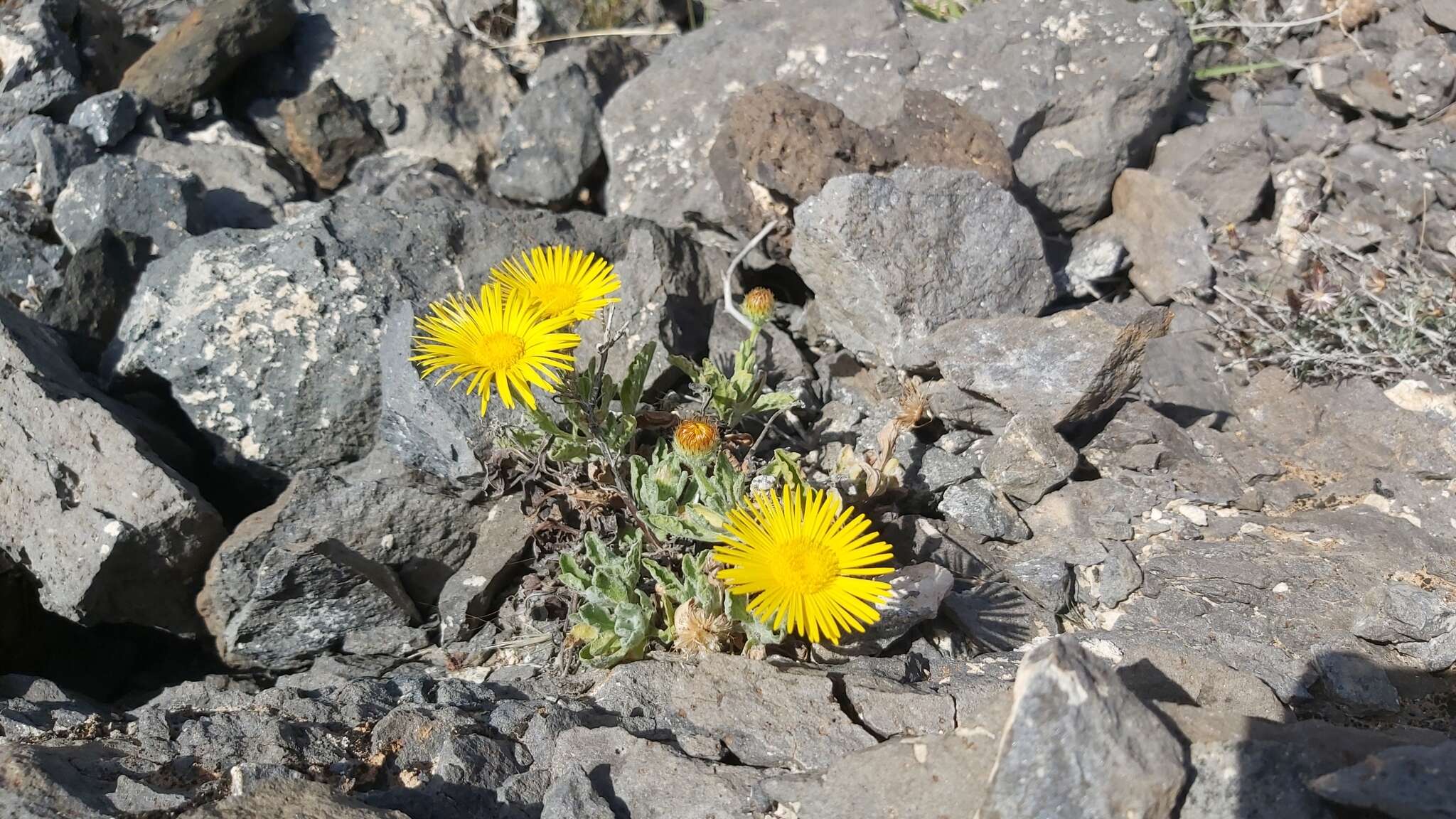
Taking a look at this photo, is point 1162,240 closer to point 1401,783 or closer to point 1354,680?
point 1354,680

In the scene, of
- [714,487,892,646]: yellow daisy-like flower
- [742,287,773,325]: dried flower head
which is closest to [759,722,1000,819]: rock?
[714,487,892,646]: yellow daisy-like flower

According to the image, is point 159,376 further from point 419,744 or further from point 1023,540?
point 1023,540

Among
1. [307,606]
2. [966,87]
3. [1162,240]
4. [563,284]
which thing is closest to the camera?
[563,284]

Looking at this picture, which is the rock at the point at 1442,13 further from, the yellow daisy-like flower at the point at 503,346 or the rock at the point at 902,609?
the yellow daisy-like flower at the point at 503,346

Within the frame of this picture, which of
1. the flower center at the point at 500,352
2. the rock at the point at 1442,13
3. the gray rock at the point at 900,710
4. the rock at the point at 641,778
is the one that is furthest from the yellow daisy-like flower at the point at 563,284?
the rock at the point at 1442,13

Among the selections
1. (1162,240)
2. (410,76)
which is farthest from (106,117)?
(1162,240)

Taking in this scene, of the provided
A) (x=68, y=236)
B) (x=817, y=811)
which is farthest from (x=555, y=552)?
(x=68, y=236)
